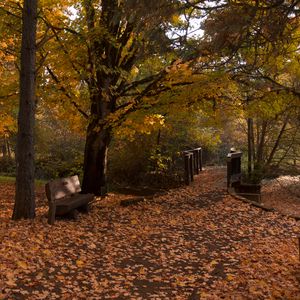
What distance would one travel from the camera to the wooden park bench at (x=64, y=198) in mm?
8133

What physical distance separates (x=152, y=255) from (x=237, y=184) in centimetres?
795

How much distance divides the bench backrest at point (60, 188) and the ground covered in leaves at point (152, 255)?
0.56m

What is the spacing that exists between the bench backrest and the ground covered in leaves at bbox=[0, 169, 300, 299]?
0.56 m

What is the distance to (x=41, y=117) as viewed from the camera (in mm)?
37500

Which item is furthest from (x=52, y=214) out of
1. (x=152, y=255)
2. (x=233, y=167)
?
(x=233, y=167)

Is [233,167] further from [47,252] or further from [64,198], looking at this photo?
[47,252]

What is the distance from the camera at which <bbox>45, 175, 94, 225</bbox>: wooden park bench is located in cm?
813

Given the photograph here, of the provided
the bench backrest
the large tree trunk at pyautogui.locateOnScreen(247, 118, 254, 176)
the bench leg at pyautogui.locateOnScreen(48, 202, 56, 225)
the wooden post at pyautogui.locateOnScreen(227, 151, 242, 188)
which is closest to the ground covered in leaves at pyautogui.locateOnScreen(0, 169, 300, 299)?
the bench leg at pyautogui.locateOnScreen(48, 202, 56, 225)

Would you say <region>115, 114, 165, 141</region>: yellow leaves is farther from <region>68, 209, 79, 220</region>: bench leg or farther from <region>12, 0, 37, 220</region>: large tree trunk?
<region>12, 0, 37, 220</region>: large tree trunk

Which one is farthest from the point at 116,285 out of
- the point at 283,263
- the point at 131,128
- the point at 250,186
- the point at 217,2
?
the point at 250,186

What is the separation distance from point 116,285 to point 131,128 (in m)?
6.25

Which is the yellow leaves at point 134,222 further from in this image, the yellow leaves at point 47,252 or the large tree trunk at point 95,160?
the large tree trunk at point 95,160

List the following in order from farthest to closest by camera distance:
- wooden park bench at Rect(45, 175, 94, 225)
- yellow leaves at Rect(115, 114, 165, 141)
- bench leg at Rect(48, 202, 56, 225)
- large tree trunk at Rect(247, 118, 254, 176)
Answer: large tree trunk at Rect(247, 118, 254, 176) < yellow leaves at Rect(115, 114, 165, 141) < wooden park bench at Rect(45, 175, 94, 225) < bench leg at Rect(48, 202, 56, 225)

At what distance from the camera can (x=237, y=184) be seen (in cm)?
1400
